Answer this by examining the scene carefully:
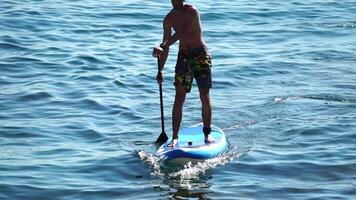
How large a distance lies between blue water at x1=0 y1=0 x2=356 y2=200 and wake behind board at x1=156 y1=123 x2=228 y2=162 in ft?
0.38

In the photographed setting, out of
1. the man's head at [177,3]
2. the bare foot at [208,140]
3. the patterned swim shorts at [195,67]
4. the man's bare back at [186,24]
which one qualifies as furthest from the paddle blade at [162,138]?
the man's head at [177,3]

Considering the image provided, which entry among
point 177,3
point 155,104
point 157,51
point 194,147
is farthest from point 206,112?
point 155,104

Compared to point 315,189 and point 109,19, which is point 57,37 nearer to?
point 109,19

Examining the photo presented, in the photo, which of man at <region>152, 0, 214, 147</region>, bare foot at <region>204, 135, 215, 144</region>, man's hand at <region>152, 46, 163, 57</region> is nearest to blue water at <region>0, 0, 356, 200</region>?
bare foot at <region>204, 135, 215, 144</region>

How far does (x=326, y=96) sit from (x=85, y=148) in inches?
172

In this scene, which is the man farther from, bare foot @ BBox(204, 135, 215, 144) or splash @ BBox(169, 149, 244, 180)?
splash @ BBox(169, 149, 244, 180)

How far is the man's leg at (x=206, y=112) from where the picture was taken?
1021cm

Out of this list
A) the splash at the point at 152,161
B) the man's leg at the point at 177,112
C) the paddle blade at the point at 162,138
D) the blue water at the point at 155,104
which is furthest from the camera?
the paddle blade at the point at 162,138

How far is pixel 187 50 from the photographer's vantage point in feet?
33.4

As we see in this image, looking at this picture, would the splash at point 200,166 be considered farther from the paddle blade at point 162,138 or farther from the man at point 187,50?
the paddle blade at point 162,138

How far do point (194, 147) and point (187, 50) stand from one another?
1140 mm

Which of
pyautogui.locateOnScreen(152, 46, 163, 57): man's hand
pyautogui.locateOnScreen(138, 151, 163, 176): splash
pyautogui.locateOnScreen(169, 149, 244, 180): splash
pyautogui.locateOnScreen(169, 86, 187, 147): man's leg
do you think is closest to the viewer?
pyautogui.locateOnScreen(169, 149, 244, 180): splash

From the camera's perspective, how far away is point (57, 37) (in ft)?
61.4

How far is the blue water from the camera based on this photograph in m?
9.45
